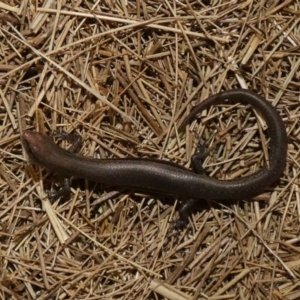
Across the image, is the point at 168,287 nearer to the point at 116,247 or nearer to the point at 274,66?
the point at 116,247

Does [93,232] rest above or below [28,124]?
below

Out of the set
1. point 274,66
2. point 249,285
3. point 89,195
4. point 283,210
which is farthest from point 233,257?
point 274,66

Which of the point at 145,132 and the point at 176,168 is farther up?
the point at 145,132
